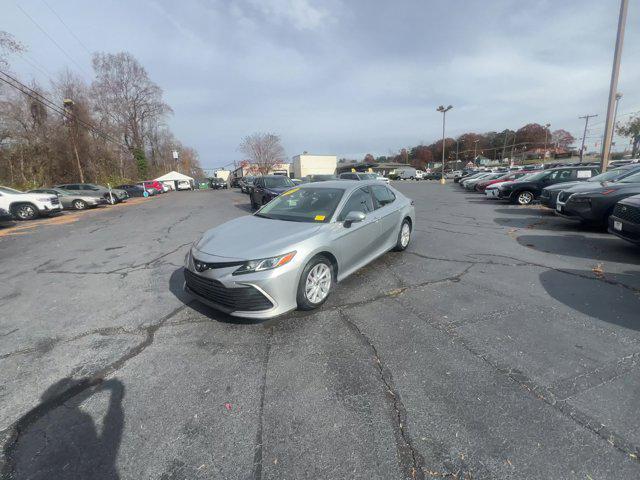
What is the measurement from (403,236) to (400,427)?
417cm

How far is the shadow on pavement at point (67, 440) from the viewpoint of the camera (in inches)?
69.7

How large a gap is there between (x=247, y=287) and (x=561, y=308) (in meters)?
3.67

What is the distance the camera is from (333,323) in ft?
10.8

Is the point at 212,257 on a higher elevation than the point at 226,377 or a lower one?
higher

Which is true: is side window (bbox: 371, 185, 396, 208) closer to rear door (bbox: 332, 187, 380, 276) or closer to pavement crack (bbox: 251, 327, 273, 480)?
rear door (bbox: 332, 187, 380, 276)

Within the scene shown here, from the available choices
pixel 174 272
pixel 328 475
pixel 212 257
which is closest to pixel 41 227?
pixel 174 272

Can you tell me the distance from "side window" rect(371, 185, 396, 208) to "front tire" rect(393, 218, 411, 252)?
1.90 ft

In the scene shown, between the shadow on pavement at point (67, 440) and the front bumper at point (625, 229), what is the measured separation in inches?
283

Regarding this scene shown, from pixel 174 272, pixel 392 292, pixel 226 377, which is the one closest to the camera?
pixel 226 377

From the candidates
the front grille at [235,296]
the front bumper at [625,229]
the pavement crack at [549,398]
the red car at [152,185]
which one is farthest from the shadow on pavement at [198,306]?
the red car at [152,185]

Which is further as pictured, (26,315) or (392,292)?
(392,292)

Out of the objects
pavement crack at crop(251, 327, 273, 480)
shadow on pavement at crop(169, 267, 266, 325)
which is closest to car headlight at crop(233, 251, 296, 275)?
shadow on pavement at crop(169, 267, 266, 325)

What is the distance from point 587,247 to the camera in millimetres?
5832

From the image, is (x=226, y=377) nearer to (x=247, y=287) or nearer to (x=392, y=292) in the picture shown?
(x=247, y=287)
